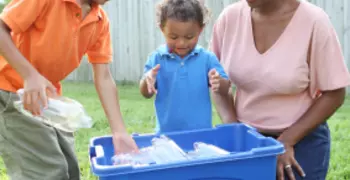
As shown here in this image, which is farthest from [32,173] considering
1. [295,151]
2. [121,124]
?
[295,151]

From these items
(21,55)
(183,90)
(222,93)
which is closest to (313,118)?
(222,93)

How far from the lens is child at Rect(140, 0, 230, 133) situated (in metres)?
2.37

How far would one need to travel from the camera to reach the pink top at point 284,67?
2281 millimetres

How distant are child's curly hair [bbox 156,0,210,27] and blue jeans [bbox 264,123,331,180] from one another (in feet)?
2.35

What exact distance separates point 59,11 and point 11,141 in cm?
68

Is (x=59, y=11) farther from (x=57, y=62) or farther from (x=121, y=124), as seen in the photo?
(x=121, y=124)

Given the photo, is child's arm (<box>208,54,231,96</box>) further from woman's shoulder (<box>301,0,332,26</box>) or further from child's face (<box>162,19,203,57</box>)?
woman's shoulder (<box>301,0,332,26</box>)

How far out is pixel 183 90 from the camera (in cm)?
238

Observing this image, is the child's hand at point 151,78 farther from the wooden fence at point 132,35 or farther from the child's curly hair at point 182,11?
the wooden fence at point 132,35

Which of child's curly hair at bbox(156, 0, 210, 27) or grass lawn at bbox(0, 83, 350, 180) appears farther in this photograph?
grass lawn at bbox(0, 83, 350, 180)

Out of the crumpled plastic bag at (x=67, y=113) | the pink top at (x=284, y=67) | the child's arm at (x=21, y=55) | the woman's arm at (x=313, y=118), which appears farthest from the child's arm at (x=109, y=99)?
the woman's arm at (x=313, y=118)

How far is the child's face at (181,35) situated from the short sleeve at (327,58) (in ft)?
1.72

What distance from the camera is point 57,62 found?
248cm

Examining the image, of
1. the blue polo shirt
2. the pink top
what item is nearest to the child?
the blue polo shirt
